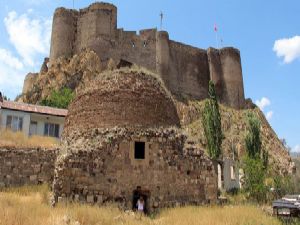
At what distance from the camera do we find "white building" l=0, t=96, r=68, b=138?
76.8 ft

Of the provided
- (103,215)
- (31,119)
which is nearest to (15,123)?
(31,119)

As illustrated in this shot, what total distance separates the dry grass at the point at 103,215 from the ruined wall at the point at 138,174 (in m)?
0.83

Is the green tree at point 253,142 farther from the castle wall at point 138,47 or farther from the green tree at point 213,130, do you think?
the castle wall at point 138,47

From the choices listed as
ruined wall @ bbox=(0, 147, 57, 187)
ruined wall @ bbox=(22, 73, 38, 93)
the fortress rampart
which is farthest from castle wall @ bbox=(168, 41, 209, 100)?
ruined wall @ bbox=(0, 147, 57, 187)

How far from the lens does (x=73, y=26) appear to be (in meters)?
45.5

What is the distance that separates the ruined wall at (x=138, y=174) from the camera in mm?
13477

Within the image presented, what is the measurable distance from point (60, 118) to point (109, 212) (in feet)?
47.2

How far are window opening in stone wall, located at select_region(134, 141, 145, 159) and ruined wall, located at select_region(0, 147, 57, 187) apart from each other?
16.9 ft

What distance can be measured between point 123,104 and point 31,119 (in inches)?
444

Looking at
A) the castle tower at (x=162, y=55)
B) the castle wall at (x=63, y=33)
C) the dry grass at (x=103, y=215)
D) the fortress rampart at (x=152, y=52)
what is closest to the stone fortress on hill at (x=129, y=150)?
the dry grass at (x=103, y=215)

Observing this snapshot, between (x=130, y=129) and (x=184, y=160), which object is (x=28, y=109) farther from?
(x=184, y=160)

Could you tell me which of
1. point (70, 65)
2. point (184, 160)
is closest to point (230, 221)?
point (184, 160)

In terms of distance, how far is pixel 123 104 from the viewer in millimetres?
15500

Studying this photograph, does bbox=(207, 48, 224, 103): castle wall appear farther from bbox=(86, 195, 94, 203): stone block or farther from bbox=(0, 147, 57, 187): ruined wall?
bbox=(86, 195, 94, 203): stone block
